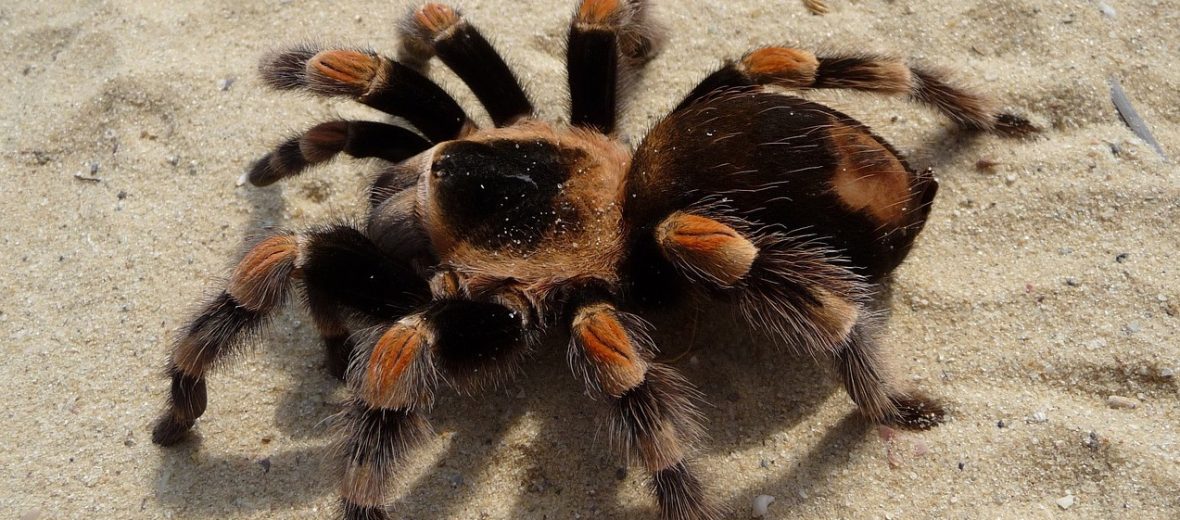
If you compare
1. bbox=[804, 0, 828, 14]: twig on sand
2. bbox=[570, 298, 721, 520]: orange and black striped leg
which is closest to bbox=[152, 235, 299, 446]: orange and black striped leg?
bbox=[570, 298, 721, 520]: orange and black striped leg

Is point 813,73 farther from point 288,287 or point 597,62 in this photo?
point 288,287

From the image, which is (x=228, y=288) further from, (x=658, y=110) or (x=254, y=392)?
(x=658, y=110)

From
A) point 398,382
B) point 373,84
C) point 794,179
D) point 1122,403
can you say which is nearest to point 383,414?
point 398,382

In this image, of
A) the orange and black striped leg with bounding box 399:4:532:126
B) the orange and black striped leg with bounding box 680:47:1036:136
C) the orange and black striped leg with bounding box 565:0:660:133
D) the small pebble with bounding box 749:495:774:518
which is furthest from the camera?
the orange and black striped leg with bounding box 399:4:532:126

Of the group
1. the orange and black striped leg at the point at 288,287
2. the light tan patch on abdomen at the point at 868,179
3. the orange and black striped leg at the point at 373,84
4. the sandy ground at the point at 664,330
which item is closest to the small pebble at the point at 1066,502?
the sandy ground at the point at 664,330

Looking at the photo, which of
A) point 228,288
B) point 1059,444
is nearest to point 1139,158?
point 1059,444

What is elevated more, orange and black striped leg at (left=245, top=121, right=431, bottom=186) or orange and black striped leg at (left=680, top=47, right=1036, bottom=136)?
orange and black striped leg at (left=680, top=47, right=1036, bottom=136)

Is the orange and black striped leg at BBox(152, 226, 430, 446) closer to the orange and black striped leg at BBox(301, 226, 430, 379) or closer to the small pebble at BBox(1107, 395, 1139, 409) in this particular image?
the orange and black striped leg at BBox(301, 226, 430, 379)
